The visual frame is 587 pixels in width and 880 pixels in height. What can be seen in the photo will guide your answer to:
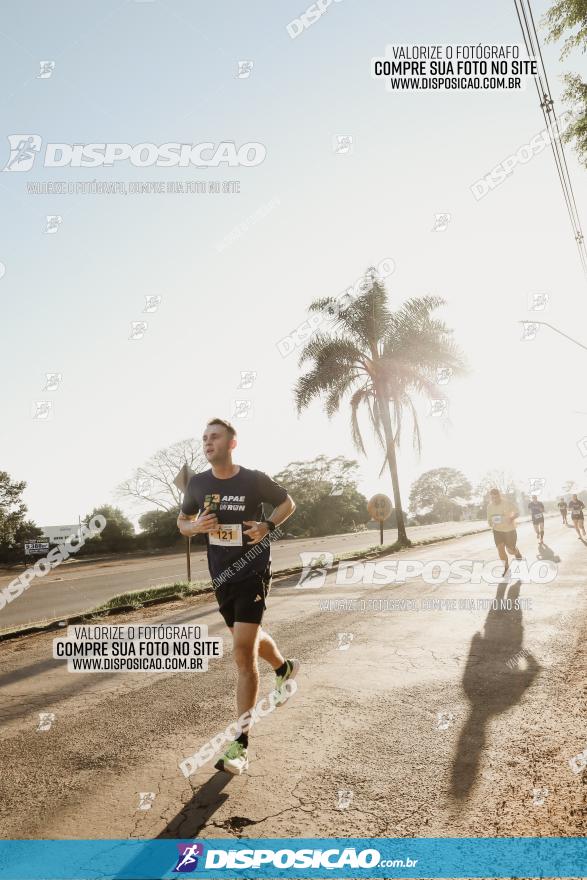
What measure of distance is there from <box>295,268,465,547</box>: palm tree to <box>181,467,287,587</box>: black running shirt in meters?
17.8

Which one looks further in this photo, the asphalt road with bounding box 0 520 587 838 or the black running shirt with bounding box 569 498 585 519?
the black running shirt with bounding box 569 498 585 519

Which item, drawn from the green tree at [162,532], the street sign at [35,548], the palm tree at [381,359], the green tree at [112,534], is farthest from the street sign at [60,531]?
the palm tree at [381,359]

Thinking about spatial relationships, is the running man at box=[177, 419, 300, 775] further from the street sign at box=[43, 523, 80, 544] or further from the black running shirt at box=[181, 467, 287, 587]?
the street sign at box=[43, 523, 80, 544]

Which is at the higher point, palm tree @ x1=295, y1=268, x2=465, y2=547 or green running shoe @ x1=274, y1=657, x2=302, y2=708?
palm tree @ x1=295, y1=268, x2=465, y2=547

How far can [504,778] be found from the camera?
301 centimetres

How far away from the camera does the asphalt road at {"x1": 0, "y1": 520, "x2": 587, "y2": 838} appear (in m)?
2.71

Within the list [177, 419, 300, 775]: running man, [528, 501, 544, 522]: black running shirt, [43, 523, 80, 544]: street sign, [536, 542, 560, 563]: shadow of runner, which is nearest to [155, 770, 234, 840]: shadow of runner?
[177, 419, 300, 775]: running man

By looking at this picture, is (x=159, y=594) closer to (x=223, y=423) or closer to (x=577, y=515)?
(x=223, y=423)

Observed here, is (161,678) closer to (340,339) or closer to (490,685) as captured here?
(490,685)

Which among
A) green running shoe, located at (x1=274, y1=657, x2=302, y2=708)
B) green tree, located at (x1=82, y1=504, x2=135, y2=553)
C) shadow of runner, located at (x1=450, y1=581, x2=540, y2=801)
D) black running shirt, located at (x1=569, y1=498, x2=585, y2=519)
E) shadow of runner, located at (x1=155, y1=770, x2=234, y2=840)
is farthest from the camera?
green tree, located at (x1=82, y1=504, x2=135, y2=553)

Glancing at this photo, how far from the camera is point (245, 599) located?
3.68 m

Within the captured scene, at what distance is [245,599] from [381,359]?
62.9 ft

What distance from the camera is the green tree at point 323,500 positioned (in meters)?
58.0

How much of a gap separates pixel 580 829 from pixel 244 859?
155 centimetres
